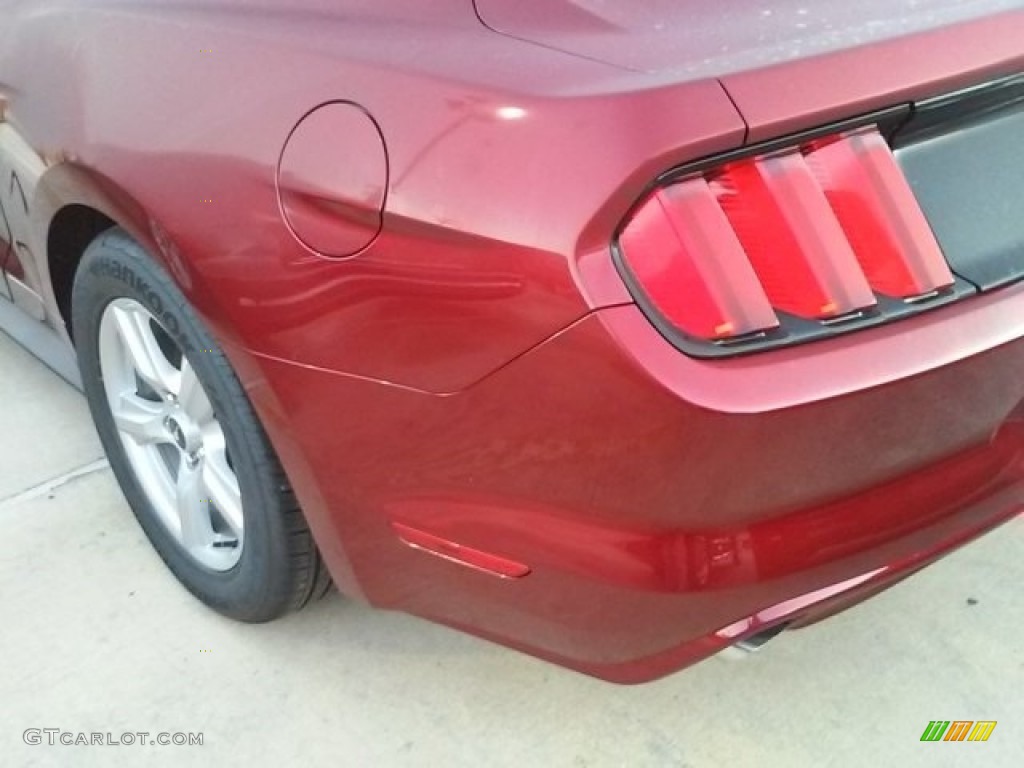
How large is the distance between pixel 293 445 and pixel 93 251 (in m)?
0.67

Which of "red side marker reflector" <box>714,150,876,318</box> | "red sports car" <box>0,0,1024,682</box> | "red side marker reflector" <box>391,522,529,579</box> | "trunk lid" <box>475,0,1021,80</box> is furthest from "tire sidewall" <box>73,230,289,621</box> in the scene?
"red side marker reflector" <box>714,150,876,318</box>

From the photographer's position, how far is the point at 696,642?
146cm

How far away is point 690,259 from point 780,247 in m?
0.12

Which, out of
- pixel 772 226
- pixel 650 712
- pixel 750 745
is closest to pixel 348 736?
pixel 650 712

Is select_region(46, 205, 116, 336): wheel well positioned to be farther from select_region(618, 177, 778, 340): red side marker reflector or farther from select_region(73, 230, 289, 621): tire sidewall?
select_region(618, 177, 778, 340): red side marker reflector

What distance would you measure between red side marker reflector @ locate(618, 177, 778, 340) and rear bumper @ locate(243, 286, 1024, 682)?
50mm

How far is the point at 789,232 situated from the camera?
128cm

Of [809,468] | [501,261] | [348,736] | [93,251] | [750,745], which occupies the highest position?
[93,251]

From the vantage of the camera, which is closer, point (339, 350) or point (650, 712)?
point (339, 350)

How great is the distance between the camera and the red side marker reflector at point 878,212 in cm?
129

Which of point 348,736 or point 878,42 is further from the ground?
point 878,42

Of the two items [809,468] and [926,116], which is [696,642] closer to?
[809,468]

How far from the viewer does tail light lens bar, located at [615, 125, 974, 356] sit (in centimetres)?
125

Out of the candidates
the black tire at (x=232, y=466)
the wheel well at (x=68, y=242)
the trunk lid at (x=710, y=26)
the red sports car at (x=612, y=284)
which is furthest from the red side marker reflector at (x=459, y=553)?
the wheel well at (x=68, y=242)
